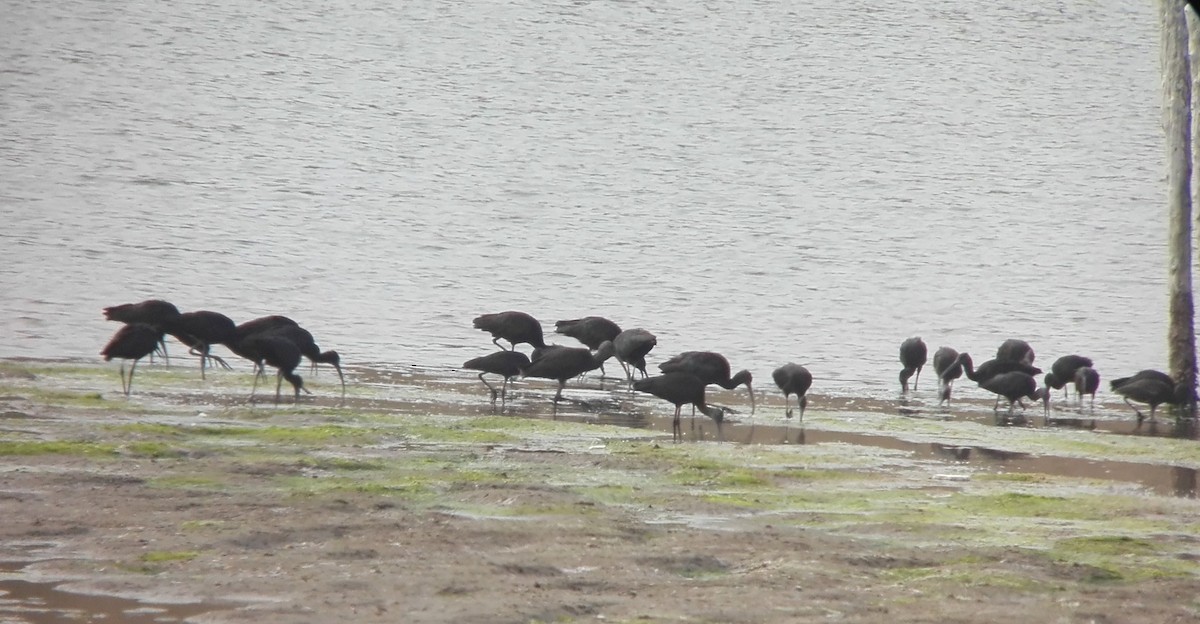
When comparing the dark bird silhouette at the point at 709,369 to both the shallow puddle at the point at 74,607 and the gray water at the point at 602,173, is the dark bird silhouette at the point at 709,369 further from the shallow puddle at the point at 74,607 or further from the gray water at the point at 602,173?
the shallow puddle at the point at 74,607

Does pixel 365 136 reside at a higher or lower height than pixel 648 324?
higher

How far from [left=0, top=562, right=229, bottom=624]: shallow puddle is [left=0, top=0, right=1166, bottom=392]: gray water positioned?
970 cm

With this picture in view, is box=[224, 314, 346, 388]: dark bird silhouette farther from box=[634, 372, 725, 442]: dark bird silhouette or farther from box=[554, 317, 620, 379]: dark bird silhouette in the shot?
box=[554, 317, 620, 379]: dark bird silhouette

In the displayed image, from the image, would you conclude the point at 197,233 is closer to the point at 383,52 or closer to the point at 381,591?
the point at 383,52

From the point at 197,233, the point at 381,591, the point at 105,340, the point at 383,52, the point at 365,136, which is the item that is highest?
the point at 383,52

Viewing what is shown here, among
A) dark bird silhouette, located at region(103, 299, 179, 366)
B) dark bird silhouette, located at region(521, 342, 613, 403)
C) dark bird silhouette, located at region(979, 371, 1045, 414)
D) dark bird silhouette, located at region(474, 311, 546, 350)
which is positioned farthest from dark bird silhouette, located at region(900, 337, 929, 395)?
dark bird silhouette, located at region(103, 299, 179, 366)

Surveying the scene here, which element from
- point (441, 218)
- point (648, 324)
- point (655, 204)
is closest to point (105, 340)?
point (648, 324)

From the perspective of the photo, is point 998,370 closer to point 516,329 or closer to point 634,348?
point 634,348

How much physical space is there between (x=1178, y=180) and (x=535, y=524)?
10.7 meters

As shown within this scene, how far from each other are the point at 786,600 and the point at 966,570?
3.67 ft

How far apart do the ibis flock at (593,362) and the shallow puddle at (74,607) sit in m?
6.39

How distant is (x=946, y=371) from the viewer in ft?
50.5

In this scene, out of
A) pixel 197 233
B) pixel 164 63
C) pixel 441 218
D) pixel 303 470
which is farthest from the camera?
pixel 164 63

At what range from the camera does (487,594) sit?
236 inches
